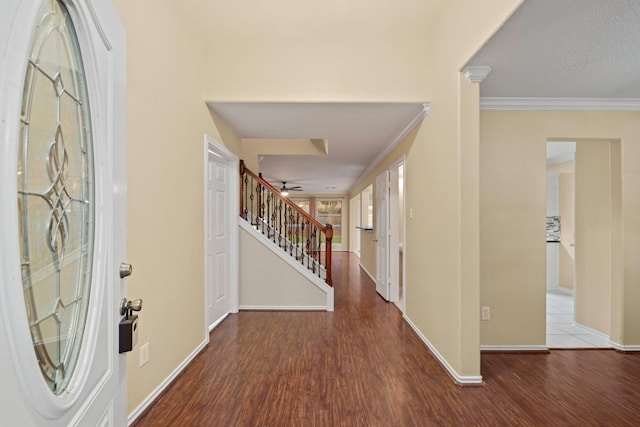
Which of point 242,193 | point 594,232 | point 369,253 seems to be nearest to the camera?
point 594,232

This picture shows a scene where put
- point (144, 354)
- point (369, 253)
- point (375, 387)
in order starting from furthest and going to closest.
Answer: point (369, 253) < point (375, 387) < point (144, 354)

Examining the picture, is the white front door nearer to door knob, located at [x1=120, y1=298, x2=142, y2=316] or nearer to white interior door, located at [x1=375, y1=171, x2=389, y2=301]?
door knob, located at [x1=120, y1=298, x2=142, y2=316]

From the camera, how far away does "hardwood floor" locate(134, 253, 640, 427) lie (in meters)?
1.91

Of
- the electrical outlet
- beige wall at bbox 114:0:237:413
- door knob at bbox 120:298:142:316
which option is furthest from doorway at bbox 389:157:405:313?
door knob at bbox 120:298:142:316

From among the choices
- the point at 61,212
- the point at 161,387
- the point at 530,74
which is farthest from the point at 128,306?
the point at 530,74

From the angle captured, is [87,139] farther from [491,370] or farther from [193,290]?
[491,370]

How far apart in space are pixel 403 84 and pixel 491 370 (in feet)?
8.73

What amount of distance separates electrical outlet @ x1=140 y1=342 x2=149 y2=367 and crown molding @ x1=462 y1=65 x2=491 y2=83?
299cm

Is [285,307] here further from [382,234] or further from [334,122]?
[334,122]

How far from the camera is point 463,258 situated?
7.47 ft

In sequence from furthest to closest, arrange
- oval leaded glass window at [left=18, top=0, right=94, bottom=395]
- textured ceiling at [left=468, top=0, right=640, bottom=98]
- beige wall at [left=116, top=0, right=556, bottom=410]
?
beige wall at [left=116, top=0, right=556, bottom=410] → textured ceiling at [left=468, top=0, right=640, bottom=98] → oval leaded glass window at [left=18, top=0, right=94, bottom=395]

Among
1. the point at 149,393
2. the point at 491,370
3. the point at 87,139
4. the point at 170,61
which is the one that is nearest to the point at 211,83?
the point at 170,61

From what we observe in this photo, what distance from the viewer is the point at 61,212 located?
71 centimetres

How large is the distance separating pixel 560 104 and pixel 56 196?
12.4ft
